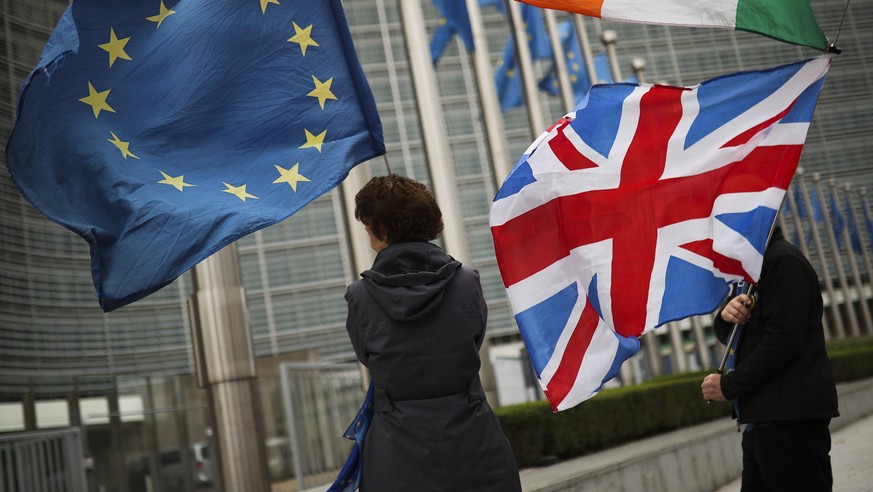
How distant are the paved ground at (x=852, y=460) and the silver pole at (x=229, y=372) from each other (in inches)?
169

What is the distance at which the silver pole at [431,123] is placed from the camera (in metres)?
11.6

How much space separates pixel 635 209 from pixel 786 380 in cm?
109

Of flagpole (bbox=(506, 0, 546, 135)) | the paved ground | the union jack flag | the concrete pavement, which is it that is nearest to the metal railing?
the concrete pavement

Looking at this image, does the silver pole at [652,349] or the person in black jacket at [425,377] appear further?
the silver pole at [652,349]

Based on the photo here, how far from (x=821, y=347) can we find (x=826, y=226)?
1664 inches

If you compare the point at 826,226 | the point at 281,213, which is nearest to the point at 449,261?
the point at 281,213

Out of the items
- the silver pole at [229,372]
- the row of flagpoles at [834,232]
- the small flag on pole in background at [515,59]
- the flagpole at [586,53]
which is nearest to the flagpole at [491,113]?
the small flag on pole in background at [515,59]

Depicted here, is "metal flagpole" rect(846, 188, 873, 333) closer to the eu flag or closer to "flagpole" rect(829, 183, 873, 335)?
"flagpole" rect(829, 183, 873, 335)

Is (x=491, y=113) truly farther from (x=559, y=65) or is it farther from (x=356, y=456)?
(x=356, y=456)

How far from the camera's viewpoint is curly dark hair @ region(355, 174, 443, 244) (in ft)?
10.4

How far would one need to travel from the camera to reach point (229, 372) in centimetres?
→ 790

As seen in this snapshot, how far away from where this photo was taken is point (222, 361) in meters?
7.91

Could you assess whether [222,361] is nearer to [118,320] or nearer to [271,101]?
[271,101]

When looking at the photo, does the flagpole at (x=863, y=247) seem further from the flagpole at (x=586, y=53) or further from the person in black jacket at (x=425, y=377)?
the person in black jacket at (x=425, y=377)
